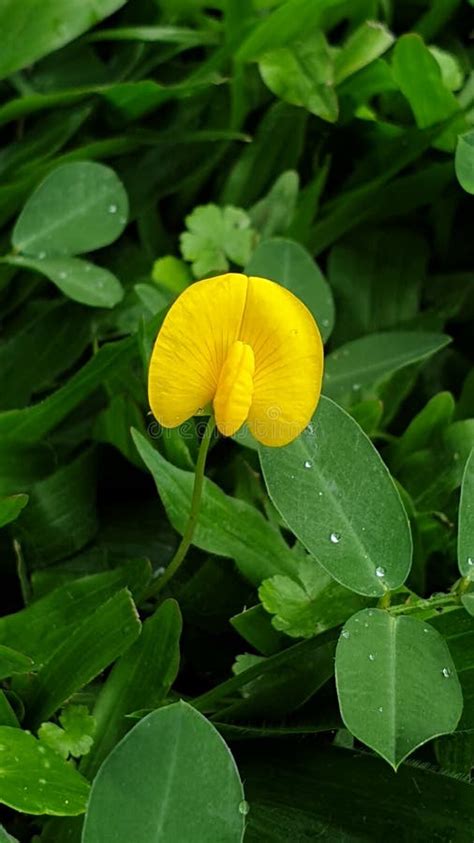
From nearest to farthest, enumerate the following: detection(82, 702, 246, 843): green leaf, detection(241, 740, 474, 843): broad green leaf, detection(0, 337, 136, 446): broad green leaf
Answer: detection(82, 702, 246, 843): green leaf, detection(241, 740, 474, 843): broad green leaf, detection(0, 337, 136, 446): broad green leaf

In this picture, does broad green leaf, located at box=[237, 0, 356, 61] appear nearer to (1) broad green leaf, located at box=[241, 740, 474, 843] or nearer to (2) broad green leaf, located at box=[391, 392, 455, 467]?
(2) broad green leaf, located at box=[391, 392, 455, 467]

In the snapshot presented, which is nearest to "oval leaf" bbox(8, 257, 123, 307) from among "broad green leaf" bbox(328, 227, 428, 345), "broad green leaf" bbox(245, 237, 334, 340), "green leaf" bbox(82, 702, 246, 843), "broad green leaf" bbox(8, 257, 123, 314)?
"broad green leaf" bbox(8, 257, 123, 314)

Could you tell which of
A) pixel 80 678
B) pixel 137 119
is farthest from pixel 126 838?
pixel 137 119

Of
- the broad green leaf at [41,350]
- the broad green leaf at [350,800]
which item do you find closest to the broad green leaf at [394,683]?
the broad green leaf at [350,800]

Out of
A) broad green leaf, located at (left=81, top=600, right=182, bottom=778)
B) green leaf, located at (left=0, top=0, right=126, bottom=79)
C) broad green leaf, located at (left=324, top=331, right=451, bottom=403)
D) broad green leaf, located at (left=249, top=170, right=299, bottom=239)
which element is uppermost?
green leaf, located at (left=0, top=0, right=126, bottom=79)

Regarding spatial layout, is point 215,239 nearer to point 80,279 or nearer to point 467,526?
point 80,279

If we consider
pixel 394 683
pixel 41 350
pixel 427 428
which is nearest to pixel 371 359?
pixel 427 428

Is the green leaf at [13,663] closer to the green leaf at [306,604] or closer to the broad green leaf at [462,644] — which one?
the green leaf at [306,604]
